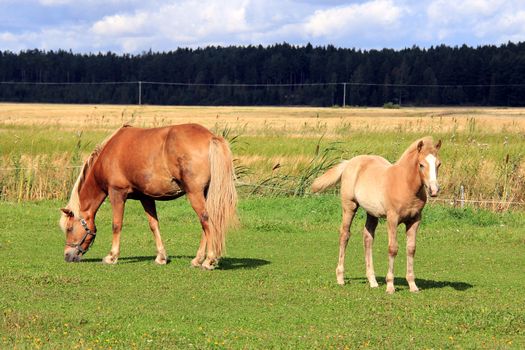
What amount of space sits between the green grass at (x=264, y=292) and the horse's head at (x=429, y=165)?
1.31m

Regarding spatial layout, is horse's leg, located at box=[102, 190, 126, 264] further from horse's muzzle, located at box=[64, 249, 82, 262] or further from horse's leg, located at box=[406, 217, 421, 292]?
horse's leg, located at box=[406, 217, 421, 292]

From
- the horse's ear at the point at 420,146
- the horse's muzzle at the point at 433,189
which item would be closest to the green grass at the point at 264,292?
the horse's muzzle at the point at 433,189

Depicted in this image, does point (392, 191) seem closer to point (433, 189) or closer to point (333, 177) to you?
point (433, 189)

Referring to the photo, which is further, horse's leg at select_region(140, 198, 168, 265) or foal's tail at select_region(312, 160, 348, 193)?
horse's leg at select_region(140, 198, 168, 265)

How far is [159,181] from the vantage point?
13797mm

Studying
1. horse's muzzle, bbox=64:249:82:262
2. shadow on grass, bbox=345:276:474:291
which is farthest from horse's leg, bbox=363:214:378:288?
horse's muzzle, bbox=64:249:82:262

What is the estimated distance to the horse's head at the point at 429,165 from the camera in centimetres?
1052

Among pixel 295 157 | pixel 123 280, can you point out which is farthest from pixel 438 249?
pixel 295 157

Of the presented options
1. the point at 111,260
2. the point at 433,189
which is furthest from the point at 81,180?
the point at 433,189

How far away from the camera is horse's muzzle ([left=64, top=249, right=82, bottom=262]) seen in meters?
14.2

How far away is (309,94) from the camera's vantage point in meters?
115

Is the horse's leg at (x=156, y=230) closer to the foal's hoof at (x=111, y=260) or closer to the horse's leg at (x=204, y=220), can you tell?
the foal's hoof at (x=111, y=260)

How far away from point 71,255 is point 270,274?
10.4 feet

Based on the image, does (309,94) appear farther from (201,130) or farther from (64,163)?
(201,130)
